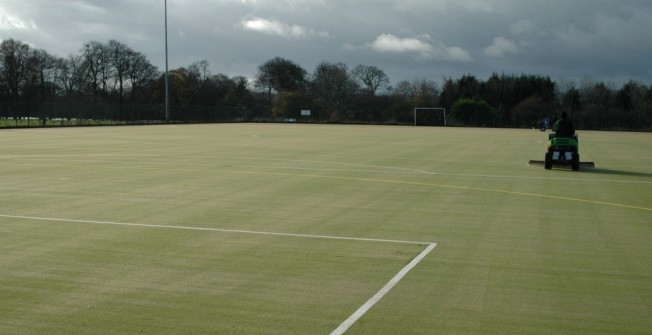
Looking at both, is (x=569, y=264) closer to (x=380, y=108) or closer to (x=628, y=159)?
(x=628, y=159)

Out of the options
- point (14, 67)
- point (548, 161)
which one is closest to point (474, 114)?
point (14, 67)

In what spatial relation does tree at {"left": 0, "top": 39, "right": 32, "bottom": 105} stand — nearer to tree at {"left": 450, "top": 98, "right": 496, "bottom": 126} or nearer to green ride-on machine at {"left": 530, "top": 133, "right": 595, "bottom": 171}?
tree at {"left": 450, "top": 98, "right": 496, "bottom": 126}

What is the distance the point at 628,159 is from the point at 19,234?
24.8 meters

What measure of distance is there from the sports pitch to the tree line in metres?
61.0

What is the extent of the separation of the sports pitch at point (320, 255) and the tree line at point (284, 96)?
61039mm

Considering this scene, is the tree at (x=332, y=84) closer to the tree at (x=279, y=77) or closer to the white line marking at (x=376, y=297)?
the tree at (x=279, y=77)

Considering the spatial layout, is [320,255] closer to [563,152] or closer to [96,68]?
[563,152]

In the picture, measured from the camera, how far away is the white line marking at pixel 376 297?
255 inches

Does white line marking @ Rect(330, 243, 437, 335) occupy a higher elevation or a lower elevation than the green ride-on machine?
lower

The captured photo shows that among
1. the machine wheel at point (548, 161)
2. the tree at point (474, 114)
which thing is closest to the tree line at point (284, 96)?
the tree at point (474, 114)

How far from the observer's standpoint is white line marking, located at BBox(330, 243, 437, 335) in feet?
21.3

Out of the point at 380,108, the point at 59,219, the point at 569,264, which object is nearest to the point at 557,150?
the point at 569,264

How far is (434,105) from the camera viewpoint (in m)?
97.1

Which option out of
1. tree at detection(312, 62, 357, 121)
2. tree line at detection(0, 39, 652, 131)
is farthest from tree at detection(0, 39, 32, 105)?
tree at detection(312, 62, 357, 121)
